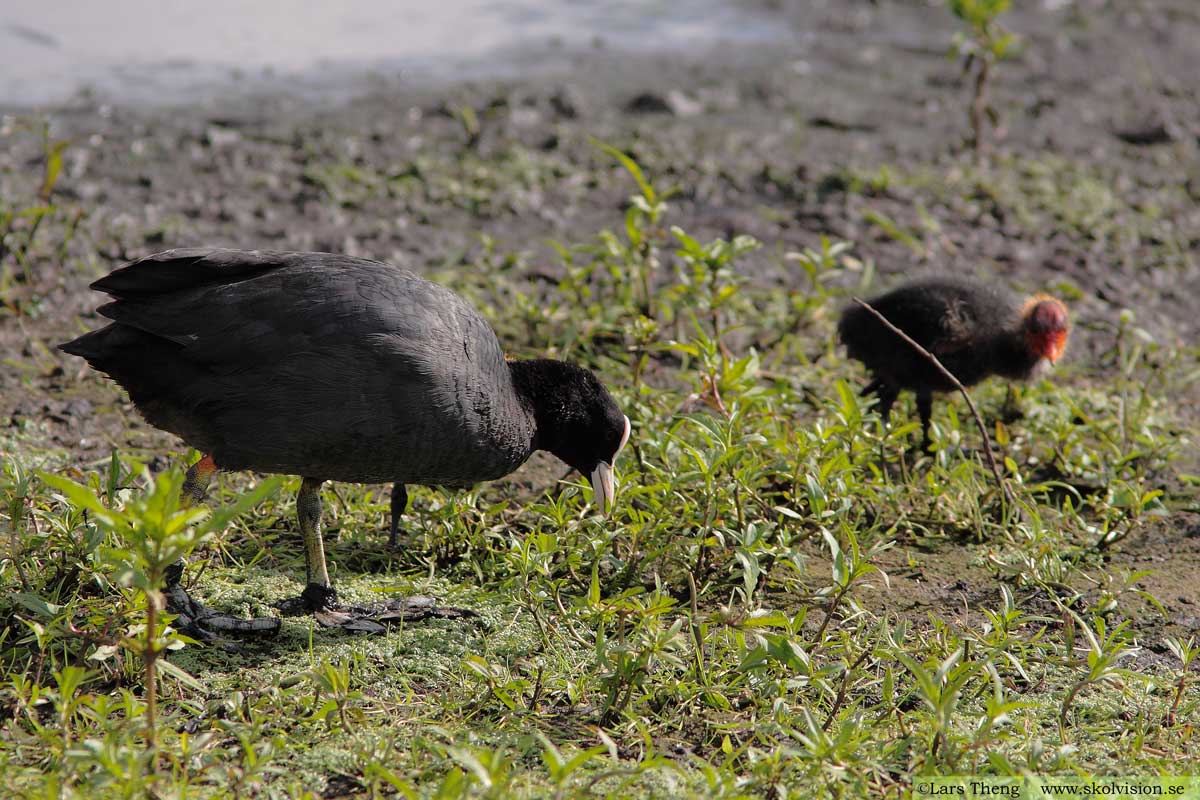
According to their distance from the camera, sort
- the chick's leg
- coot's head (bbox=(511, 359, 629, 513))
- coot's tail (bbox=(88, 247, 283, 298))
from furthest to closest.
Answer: the chick's leg
coot's head (bbox=(511, 359, 629, 513))
coot's tail (bbox=(88, 247, 283, 298))

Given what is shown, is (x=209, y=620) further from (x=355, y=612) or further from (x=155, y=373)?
(x=155, y=373)

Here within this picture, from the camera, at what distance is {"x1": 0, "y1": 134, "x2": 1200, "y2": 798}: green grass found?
3.15m

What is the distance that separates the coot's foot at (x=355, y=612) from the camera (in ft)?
13.0

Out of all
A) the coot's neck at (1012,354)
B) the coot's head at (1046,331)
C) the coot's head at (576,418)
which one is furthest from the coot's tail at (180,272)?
the coot's head at (1046,331)

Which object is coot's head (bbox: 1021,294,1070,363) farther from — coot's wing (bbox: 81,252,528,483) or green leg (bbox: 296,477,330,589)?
green leg (bbox: 296,477,330,589)

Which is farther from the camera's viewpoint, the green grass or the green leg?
the green leg

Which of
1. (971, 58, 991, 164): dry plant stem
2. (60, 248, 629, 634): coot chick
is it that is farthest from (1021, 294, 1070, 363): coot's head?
(971, 58, 991, 164): dry plant stem

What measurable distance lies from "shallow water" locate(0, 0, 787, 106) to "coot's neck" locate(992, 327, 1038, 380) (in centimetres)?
455

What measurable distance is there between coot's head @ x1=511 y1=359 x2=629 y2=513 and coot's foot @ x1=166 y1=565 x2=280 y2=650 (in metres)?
1.10

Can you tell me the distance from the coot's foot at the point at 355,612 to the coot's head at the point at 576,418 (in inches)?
26.2

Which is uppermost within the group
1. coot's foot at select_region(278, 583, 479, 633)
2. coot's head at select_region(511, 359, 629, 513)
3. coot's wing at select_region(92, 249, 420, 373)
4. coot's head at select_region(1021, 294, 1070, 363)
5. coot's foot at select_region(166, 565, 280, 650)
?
coot's wing at select_region(92, 249, 420, 373)

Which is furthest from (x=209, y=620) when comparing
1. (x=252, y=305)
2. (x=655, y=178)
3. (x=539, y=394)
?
(x=655, y=178)

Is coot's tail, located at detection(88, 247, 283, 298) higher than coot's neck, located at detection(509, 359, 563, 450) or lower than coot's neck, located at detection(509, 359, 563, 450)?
higher

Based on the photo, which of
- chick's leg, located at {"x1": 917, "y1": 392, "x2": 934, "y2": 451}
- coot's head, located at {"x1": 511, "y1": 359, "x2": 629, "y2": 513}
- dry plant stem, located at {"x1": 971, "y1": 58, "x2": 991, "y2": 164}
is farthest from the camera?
dry plant stem, located at {"x1": 971, "y1": 58, "x2": 991, "y2": 164}
